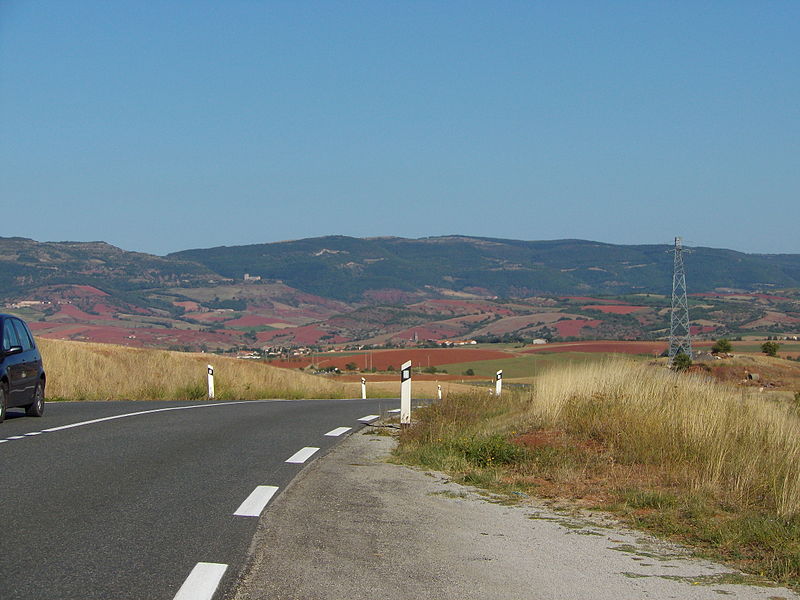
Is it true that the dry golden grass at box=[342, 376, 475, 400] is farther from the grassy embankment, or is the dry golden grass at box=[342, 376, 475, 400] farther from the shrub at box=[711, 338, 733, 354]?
the grassy embankment

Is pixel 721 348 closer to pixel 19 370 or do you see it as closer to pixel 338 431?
pixel 338 431

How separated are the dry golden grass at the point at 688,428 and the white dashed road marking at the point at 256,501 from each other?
13.1 feet

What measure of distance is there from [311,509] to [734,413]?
7.40 metres

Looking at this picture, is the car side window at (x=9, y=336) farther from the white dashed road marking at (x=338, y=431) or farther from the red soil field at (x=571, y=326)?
the red soil field at (x=571, y=326)

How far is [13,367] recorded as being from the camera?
1504cm

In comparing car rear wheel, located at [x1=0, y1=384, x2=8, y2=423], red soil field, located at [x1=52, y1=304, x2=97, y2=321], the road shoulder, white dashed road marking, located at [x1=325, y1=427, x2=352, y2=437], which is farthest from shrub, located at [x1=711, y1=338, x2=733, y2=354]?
red soil field, located at [x1=52, y1=304, x2=97, y2=321]

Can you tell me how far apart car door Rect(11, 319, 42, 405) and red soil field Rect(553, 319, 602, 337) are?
123 m

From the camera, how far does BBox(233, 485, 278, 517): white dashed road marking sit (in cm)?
782

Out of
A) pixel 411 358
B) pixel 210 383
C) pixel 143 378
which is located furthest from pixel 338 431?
pixel 411 358

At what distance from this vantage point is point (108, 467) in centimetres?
1023

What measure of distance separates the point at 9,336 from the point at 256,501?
873 centimetres

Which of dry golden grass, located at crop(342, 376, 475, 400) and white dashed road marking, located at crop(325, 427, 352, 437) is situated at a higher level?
white dashed road marking, located at crop(325, 427, 352, 437)

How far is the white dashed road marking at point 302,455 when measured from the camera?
11.2 metres

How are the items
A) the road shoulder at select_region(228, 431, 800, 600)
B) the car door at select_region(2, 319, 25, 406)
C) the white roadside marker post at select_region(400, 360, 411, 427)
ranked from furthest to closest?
the white roadside marker post at select_region(400, 360, 411, 427) < the car door at select_region(2, 319, 25, 406) < the road shoulder at select_region(228, 431, 800, 600)
